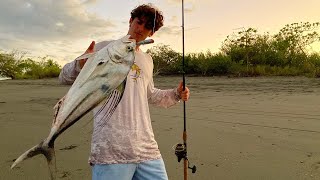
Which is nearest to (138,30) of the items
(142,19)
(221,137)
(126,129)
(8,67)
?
(142,19)

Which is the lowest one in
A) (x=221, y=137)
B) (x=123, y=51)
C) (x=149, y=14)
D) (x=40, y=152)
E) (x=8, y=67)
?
(x=221, y=137)

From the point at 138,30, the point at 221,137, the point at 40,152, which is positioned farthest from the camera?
→ the point at 221,137

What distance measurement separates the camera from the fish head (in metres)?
2.25

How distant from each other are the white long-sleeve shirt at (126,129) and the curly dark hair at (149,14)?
33 centimetres

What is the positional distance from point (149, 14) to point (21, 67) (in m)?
25.4

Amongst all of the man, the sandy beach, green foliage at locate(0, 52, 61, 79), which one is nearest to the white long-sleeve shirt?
the man

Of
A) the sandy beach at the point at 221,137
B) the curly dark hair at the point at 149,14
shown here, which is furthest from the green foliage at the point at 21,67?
the curly dark hair at the point at 149,14

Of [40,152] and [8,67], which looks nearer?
[40,152]

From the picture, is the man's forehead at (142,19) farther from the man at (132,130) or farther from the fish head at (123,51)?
the fish head at (123,51)

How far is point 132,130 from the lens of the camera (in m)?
3.02

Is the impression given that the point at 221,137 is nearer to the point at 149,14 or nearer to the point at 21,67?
the point at 149,14

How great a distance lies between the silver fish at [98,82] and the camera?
2264 millimetres

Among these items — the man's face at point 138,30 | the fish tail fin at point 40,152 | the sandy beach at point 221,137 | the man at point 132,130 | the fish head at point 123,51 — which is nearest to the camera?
the fish head at point 123,51

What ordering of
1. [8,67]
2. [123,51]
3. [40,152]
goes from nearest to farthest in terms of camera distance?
1. [123,51]
2. [40,152]
3. [8,67]
